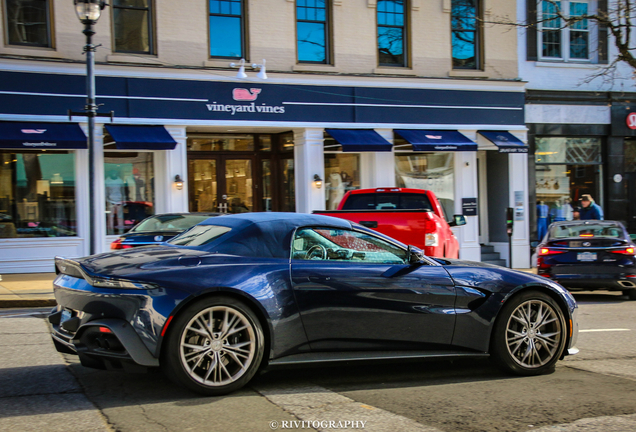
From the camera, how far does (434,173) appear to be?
63.7ft

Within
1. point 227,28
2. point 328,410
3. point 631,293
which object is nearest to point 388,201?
point 631,293

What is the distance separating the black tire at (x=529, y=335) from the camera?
5797mm

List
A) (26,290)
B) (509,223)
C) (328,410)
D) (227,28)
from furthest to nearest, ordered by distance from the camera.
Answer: (509,223) < (227,28) < (26,290) < (328,410)

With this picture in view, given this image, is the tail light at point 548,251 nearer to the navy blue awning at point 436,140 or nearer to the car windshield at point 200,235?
the navy blue awning at point 436,140

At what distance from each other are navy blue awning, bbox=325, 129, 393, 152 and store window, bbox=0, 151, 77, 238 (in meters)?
6.63

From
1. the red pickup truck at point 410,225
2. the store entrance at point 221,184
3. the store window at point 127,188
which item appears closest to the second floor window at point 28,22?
the store window at point 127,188

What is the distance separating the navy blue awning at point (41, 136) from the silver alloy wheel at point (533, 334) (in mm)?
11888

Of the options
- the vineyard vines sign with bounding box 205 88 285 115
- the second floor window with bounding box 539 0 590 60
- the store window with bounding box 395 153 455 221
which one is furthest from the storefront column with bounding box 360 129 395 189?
the second floor window with bounding box 539 0 590 60

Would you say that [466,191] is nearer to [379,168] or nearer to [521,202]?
[521,202]

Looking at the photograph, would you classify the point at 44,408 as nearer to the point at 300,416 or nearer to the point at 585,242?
the point at 300,416

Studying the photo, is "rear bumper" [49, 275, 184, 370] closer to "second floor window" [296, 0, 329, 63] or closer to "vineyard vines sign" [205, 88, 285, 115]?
"vineyard vines sign" [205, 88, 285, 115]

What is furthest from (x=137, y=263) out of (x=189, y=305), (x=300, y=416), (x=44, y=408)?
(x=300, y=416)

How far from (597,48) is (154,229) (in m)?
14.8

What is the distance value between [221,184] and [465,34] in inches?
333
